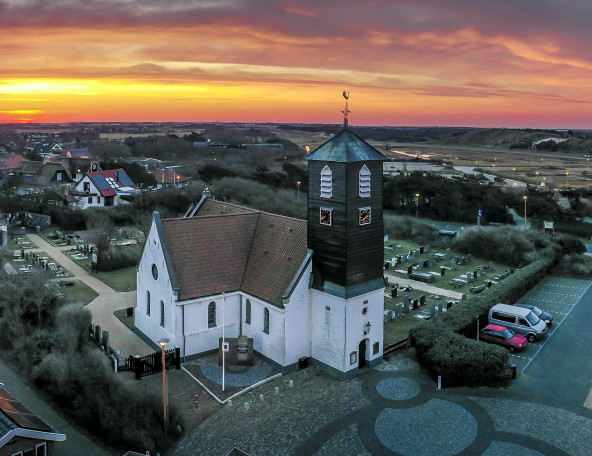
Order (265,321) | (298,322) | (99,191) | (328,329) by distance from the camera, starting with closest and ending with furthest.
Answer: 1. (328,329)
2. (298,322)
3. (265,321)
4. (99,191)

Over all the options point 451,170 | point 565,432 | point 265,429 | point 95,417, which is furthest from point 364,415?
point 451,170

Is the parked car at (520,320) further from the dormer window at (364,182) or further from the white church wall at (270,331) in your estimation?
the white church wall at (270,331)

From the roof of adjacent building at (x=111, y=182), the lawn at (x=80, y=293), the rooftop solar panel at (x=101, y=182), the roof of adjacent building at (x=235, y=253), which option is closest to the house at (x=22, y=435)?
the roof of adjacent building at (x=235, y=253)

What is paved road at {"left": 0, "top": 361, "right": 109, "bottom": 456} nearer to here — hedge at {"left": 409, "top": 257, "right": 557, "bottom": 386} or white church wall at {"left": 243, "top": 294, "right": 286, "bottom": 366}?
white church wall at {"left": 243, "top": 294, "right": 286, "bottom": 366}

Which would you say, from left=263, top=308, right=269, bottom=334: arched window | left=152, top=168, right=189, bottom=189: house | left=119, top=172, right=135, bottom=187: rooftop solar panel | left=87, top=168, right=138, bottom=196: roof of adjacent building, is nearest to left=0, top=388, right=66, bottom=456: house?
left=263, top=308, right=269, bottom=334: arched window

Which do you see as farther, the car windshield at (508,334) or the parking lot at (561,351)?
the car windshield at (508,334)

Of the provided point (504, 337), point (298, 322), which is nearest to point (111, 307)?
point (298, 322)

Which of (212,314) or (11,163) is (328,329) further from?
(11,163)

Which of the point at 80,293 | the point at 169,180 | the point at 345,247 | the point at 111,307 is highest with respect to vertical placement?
the point at 345,247
